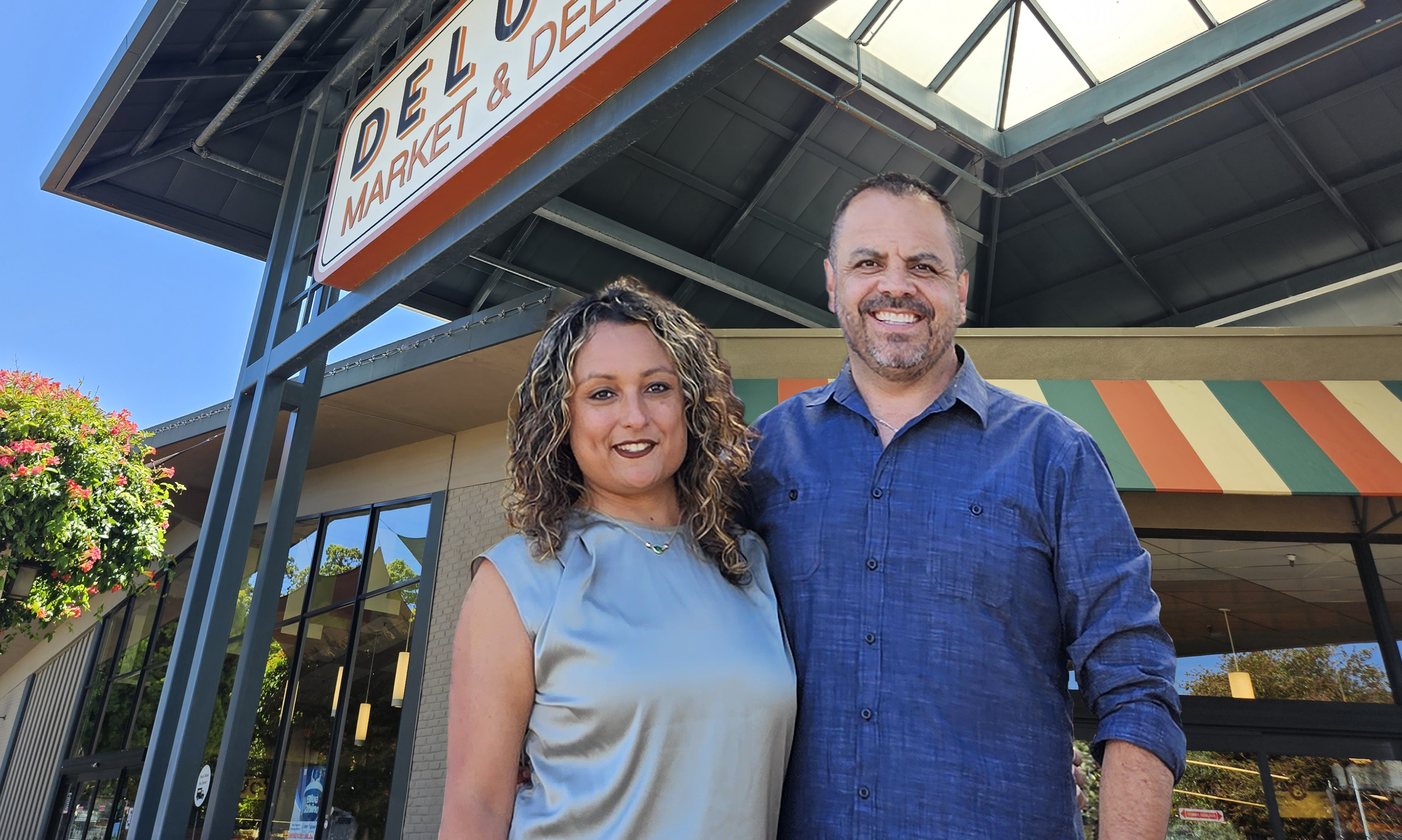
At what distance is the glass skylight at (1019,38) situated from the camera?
25.2 ft

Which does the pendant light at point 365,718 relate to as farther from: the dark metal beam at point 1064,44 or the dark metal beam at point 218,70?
the dark metal beam at point 1064,44

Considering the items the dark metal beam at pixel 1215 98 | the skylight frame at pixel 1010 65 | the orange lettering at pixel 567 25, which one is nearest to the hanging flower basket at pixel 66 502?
the orange lettering at pixel 567 25

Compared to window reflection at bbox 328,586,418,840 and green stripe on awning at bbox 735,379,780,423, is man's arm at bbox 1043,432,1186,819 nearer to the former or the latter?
green stripe on awning at bbox 735,379,780,423

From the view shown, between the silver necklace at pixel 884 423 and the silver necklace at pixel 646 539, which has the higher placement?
the silver necklace at pixel 884 423

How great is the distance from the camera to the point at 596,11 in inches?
117

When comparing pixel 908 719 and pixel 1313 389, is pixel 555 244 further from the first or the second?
pixel 908 719

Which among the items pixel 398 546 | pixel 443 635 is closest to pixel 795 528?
pixel 443 635

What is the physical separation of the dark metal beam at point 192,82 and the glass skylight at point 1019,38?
14.3 feet

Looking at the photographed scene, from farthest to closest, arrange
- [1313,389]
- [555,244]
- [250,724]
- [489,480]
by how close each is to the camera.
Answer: [555,244], [489,480], [1313,389], [250,724]

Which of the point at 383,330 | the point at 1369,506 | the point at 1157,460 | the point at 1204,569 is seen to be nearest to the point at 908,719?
the point at 1157,460

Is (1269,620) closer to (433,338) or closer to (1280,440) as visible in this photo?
(1280,440)

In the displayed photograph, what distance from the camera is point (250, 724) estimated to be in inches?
211

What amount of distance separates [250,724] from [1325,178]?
945 cm

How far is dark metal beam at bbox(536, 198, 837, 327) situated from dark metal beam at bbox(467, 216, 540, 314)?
0.23m
